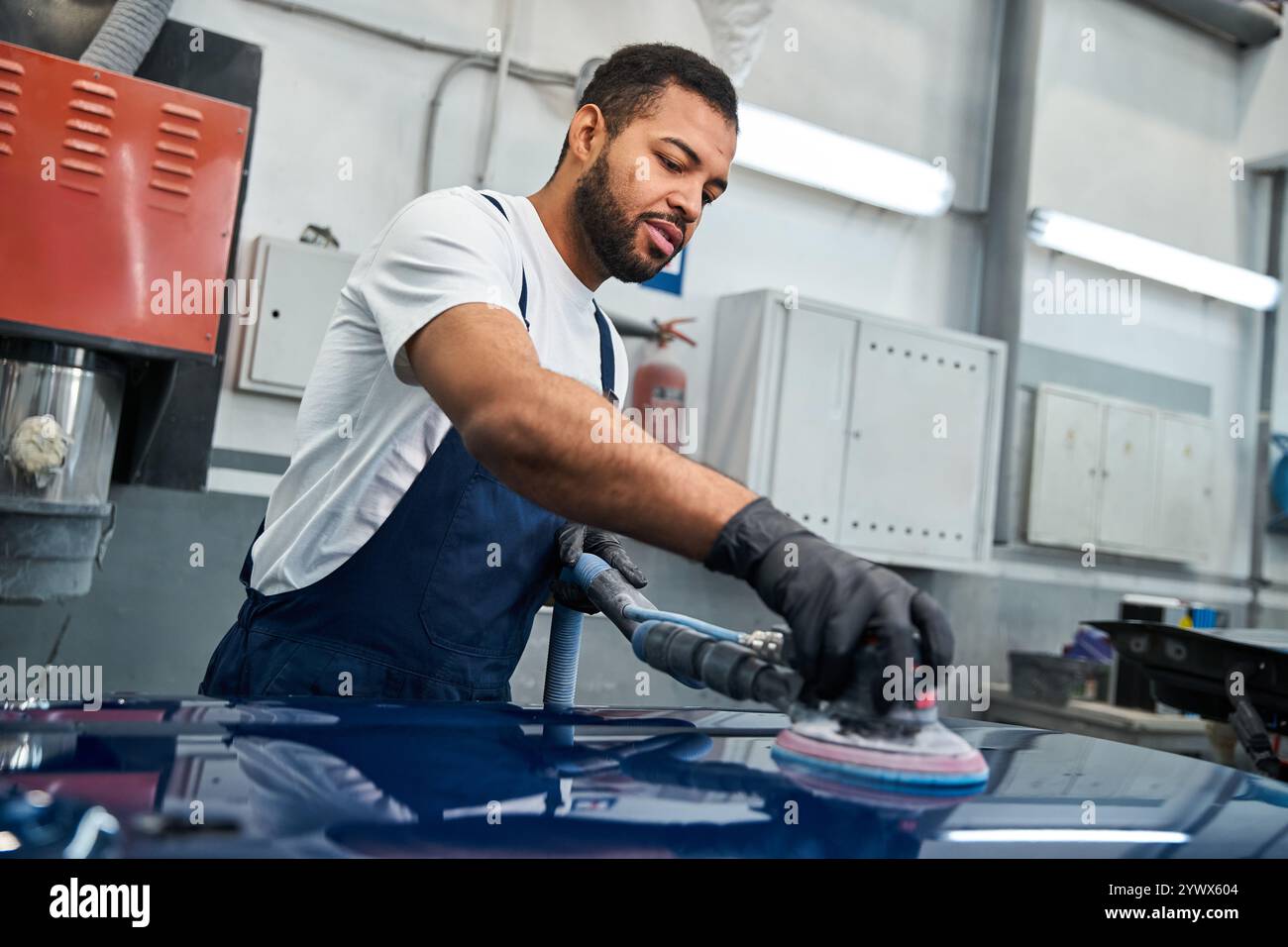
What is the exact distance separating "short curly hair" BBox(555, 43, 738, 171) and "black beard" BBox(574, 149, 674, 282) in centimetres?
8

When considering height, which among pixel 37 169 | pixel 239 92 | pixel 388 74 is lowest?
pixel 37 169

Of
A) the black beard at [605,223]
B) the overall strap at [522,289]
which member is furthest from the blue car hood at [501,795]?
the black beard at [605,223]

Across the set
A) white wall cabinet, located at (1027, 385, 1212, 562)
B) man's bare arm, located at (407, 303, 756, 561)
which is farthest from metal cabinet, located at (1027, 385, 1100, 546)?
man's bare arm, located at (407, 303, 756, 561)

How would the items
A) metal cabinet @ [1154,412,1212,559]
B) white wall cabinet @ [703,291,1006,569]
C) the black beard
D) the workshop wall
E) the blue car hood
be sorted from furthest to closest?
metal cabinet @ [1154,412,1212,559] → white wall cabinet @ [703,291,1006,569] → the workshop wall → the black beard → the blue car hood

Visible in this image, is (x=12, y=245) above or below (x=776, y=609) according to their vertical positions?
above

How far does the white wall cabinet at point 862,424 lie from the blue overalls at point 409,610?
6.38 ft

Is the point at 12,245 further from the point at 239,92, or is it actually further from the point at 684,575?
the point at 684,575

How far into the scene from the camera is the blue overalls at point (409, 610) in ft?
4.25

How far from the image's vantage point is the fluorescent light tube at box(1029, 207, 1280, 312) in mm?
3826

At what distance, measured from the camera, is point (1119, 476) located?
168 inches

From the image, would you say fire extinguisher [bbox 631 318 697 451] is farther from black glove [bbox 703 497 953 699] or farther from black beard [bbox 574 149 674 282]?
black glove [bbox 703 497 953 699]
